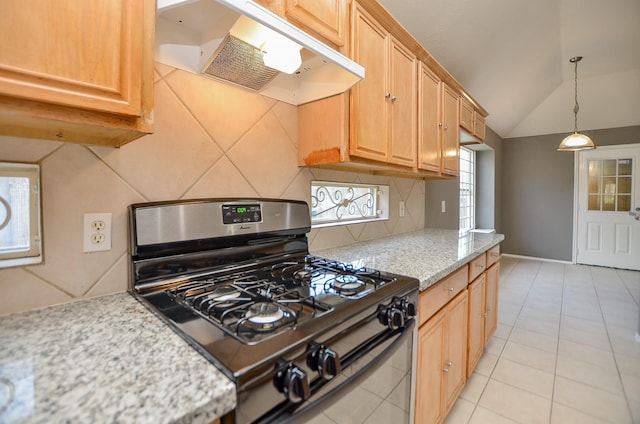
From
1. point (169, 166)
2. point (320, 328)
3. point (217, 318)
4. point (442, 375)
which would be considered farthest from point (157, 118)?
point (442, 375)

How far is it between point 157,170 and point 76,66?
18.5 inches

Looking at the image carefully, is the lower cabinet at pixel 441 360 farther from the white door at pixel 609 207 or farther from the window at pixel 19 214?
the white door at pixel 609 207

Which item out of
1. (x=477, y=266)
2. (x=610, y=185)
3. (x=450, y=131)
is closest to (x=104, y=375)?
(x=477, y=266)

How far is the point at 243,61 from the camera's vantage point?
107cm

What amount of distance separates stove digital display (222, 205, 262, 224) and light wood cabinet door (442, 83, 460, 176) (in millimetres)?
1550

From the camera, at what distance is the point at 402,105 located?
166 centimetres

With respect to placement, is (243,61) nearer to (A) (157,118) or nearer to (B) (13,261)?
(A) (157,118)

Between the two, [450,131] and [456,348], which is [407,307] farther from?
[450,131]

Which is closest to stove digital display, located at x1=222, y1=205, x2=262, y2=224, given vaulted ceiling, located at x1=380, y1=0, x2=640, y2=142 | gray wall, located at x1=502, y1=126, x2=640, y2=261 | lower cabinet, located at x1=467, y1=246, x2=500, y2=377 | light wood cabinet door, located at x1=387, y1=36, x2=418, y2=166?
light wood cabinet door, located at x1=387, y1=36, x2=418, y2=166

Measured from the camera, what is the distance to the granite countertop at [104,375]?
1.35ft

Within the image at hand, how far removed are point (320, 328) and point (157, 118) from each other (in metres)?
0.89

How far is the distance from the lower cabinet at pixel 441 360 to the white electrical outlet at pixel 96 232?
44.9 inches

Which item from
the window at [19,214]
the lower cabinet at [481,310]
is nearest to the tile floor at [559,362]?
the lower cabinet at [481,310]

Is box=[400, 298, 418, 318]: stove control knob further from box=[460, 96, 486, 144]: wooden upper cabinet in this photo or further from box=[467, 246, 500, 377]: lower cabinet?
box=[460, 96, 486, 144]: wooden upper cabinet
